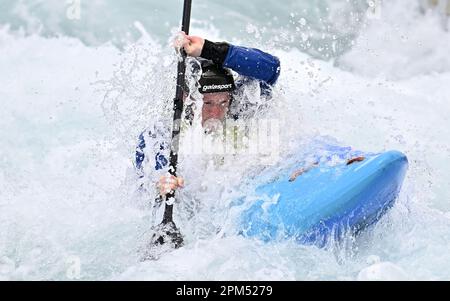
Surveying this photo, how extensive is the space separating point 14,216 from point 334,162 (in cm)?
125

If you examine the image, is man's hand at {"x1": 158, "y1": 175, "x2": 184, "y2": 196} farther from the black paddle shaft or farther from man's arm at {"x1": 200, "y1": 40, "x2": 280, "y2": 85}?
man's arm at {"x1": 200, "y1": 40, "x2": 280, "y2": 85}

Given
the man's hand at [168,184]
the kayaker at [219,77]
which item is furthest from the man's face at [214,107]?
the man's hand at [168,184]

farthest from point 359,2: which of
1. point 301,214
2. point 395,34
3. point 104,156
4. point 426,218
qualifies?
point 301,214

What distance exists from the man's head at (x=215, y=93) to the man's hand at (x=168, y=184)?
0.28 meters

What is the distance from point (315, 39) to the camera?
18.4 feet

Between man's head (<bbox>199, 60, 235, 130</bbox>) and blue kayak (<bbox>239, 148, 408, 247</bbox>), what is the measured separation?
33 cm

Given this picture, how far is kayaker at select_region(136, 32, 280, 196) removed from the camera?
2098 millimetres

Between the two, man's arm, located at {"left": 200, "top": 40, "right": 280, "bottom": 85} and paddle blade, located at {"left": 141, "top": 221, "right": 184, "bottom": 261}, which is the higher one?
man's arm, located at {"left": 200, "top": 40, "right": 280, "bottom": 85}

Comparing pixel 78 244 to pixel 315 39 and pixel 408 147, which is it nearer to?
pixel 408 147

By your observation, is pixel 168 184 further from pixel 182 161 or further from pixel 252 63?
pixel 252 63

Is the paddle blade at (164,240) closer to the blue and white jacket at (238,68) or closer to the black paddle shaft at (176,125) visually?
the black paddle shaft at (176,125)

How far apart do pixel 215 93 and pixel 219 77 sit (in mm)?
54

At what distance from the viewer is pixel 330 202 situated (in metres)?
1.89

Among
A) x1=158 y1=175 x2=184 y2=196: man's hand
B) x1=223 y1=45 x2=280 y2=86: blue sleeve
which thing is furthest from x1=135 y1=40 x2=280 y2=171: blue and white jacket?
x1=158 y1=175 x2=184 y2=196: man's hand
